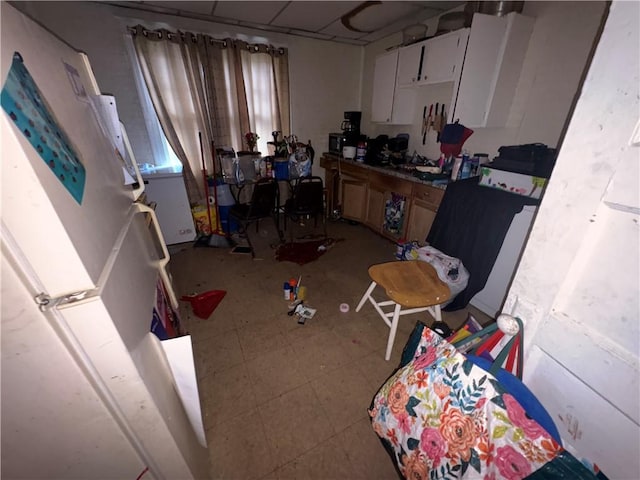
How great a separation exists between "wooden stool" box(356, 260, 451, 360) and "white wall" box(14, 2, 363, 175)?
8.77 feet

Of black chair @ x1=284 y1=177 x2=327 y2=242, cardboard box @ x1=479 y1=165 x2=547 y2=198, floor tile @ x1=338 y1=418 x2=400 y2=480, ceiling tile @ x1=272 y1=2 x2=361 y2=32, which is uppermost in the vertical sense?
ceiling tile @ x1=272 y1=2 x2=361 y2=32

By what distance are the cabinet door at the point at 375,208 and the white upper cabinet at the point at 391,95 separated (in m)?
0.84

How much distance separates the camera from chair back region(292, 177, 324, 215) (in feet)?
9.07

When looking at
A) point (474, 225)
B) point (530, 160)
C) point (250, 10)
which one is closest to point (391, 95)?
point (250, 10)

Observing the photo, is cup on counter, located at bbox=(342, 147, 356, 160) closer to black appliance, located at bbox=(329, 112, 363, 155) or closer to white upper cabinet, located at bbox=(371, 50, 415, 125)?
black appliance, located at bbox=(329, 112, 363, 155)

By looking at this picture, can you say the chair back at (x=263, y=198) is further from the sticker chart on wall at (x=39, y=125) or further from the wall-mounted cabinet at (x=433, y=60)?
the sticker chart on wall at (x=39, y=125)

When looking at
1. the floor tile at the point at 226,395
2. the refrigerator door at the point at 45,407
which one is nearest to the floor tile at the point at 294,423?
the floor tile at the point at 226,395

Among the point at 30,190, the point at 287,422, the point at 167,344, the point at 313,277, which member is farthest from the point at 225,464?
the point at 313,277

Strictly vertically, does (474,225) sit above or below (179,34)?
below

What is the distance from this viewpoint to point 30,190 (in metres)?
0.43

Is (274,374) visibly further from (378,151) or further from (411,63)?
(411,63)

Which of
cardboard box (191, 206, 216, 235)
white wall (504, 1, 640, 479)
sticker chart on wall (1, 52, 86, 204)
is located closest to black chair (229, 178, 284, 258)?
cardboard box (191, 206, 216, 235)

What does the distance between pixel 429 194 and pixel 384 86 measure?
1546mm

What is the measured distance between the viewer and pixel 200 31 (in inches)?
108
